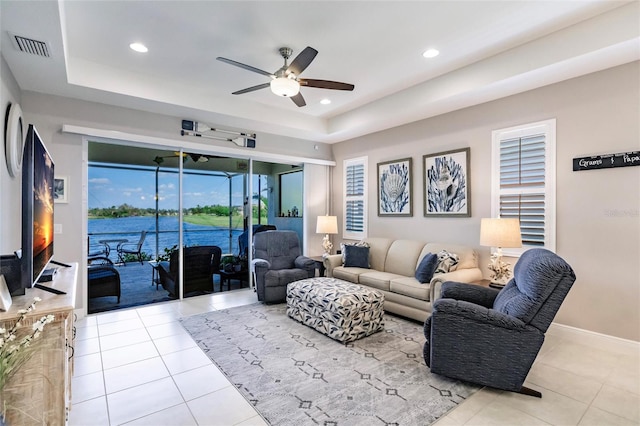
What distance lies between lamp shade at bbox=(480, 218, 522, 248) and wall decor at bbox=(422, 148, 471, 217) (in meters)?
0.92

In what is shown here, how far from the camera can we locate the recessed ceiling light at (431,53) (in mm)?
3472

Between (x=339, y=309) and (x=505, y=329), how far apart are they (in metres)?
1.54

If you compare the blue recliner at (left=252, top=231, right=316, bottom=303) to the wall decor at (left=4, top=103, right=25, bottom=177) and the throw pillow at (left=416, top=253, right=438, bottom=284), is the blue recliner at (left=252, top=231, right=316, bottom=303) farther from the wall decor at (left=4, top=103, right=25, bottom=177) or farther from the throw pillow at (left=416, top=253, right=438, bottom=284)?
the wall decor at (left=4, top=103, right=25, bottom=177)

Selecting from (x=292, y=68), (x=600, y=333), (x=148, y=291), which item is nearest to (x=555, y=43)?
(x=292, y=68)

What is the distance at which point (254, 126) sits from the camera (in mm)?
5344

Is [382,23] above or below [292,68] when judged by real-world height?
above

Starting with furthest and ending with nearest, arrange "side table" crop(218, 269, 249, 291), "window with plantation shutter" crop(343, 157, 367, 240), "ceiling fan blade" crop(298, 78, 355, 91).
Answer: "window with plantation shutter" crop(343, 157, 367, 240) < "side table" crop(218, 269, 249, 291) < "ceiling fan blade" crop(298, 78, 355, 91)

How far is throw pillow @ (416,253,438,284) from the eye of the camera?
12.9ft

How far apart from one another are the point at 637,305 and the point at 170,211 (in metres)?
5.82

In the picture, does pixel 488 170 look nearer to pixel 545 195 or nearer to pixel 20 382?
pixel 545 195

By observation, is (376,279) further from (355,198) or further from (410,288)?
(355,198)

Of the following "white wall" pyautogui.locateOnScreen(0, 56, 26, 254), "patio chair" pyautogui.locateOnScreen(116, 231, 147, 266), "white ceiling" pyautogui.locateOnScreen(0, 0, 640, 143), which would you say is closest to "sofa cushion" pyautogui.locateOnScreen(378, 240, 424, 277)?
"white ceiling" pyautogui.locateOnScreen(0, 0, 640, 143)

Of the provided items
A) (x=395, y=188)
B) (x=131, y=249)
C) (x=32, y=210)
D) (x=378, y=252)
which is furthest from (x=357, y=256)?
(x=32, y=210)

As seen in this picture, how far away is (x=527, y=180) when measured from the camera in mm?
3801
